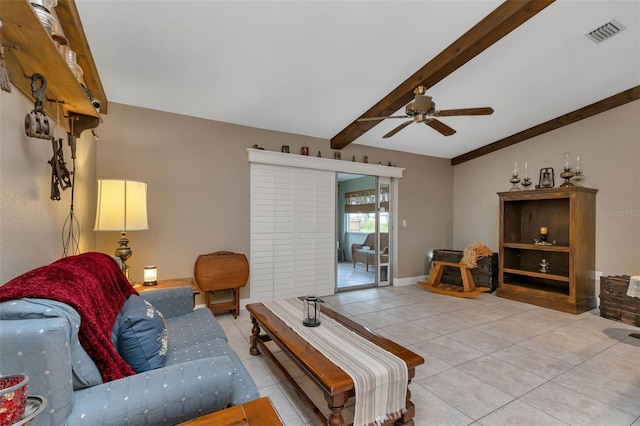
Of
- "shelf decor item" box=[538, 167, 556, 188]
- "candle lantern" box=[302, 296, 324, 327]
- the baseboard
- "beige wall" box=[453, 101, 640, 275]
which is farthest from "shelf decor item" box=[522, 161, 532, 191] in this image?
"candle lantern" box=[302, 296, 324, 327]

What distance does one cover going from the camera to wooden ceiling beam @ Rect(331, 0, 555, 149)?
2.19 m

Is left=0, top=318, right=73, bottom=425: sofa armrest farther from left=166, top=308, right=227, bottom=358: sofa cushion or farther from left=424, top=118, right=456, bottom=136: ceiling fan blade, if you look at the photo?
left=424, top=118, right=456, bottom=136: ceiling fan blade

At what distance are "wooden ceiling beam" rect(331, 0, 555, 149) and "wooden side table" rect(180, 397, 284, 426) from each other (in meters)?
3.01

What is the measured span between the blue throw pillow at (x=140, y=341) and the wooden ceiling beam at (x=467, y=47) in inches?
121

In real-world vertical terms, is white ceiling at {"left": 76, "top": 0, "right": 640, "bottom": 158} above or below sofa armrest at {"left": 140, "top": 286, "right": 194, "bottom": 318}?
above

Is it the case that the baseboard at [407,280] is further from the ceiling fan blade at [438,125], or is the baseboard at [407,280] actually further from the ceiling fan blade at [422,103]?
the ceiling fan blade at [422,103]

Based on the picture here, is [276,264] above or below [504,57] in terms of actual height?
below

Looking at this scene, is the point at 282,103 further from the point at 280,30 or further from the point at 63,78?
the point at 63,78

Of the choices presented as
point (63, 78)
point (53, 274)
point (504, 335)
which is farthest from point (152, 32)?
point (504, 335)

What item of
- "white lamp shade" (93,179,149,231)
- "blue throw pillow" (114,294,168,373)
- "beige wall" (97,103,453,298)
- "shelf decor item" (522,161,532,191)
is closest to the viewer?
"blue throw pillow" (114,294,168,373)

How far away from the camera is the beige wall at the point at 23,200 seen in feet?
3.70

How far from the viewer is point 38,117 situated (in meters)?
1.21

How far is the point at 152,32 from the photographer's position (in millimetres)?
2242

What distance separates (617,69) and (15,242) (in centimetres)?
529
